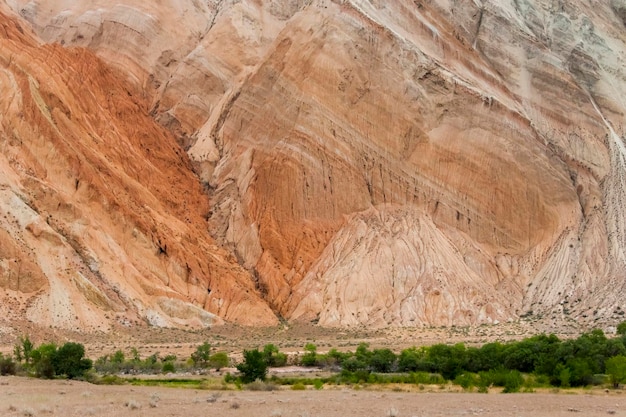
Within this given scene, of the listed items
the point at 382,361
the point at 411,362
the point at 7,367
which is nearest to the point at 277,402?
the point at 382,361

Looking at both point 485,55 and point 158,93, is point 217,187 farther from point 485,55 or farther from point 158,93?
point 485,55

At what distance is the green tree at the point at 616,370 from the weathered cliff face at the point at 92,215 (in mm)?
33336

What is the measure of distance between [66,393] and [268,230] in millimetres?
44552

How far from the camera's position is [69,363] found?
3769 cm

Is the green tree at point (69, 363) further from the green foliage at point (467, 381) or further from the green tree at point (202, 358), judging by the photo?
the green foliage at point (467, 381)

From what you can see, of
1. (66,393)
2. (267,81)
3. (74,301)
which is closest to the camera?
(66,393)

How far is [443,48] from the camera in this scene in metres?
85.4

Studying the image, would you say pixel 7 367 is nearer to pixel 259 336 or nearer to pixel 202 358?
pixel 202 358

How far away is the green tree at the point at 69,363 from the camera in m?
37.5

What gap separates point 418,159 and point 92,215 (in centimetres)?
2874

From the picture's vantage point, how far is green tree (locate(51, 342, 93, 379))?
37531 mm

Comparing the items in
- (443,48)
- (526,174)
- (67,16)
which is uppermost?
(67,16)

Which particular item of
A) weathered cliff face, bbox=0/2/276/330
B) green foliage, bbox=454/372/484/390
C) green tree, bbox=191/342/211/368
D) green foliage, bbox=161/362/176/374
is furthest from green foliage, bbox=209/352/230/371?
weathered cliff face, bbox=0/2/276/330

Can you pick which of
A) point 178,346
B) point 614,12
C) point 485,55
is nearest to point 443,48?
point 485,55
